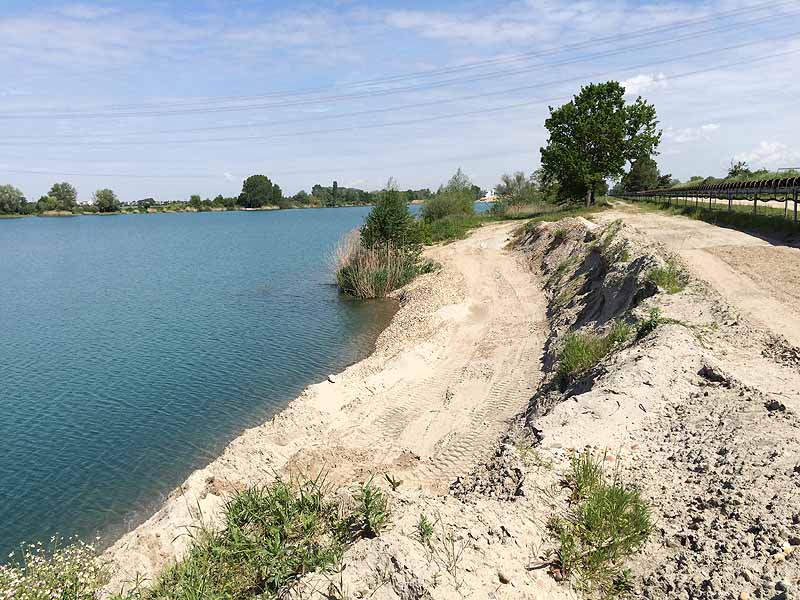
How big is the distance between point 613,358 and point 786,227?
17.1 metres

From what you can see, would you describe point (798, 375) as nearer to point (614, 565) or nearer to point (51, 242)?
point (614, 565)

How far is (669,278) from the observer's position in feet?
51.3

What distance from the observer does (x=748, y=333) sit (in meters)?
11.8

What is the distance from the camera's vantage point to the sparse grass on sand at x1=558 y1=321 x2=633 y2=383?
1285 centimetres

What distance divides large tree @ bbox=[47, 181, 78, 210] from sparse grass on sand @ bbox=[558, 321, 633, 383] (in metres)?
178

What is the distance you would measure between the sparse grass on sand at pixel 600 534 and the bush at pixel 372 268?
2512 centimetres

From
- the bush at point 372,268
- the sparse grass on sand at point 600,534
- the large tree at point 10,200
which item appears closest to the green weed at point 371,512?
the sparse grass on sand at point 600,534

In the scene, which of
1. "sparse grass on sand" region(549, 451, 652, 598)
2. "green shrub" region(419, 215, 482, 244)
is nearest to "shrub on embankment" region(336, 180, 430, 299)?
"green shrub" region(419, 215, 482, 244)

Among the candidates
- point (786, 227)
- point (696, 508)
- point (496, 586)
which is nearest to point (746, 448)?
point (696, 508)

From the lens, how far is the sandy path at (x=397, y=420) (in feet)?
32.0

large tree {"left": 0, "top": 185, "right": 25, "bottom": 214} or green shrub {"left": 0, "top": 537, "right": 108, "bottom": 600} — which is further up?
large tree {"left": 0, "top": 185, "right": 25, "bottom": 214}

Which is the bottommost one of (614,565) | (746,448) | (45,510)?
(45,510)

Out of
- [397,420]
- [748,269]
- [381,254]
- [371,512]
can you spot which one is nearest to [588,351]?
[397,420]

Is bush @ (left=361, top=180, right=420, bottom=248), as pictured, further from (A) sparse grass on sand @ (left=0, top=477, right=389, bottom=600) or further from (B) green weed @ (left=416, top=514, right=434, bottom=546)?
(B) green weed @ (left=416, top=514, right=434, bottom=546)
